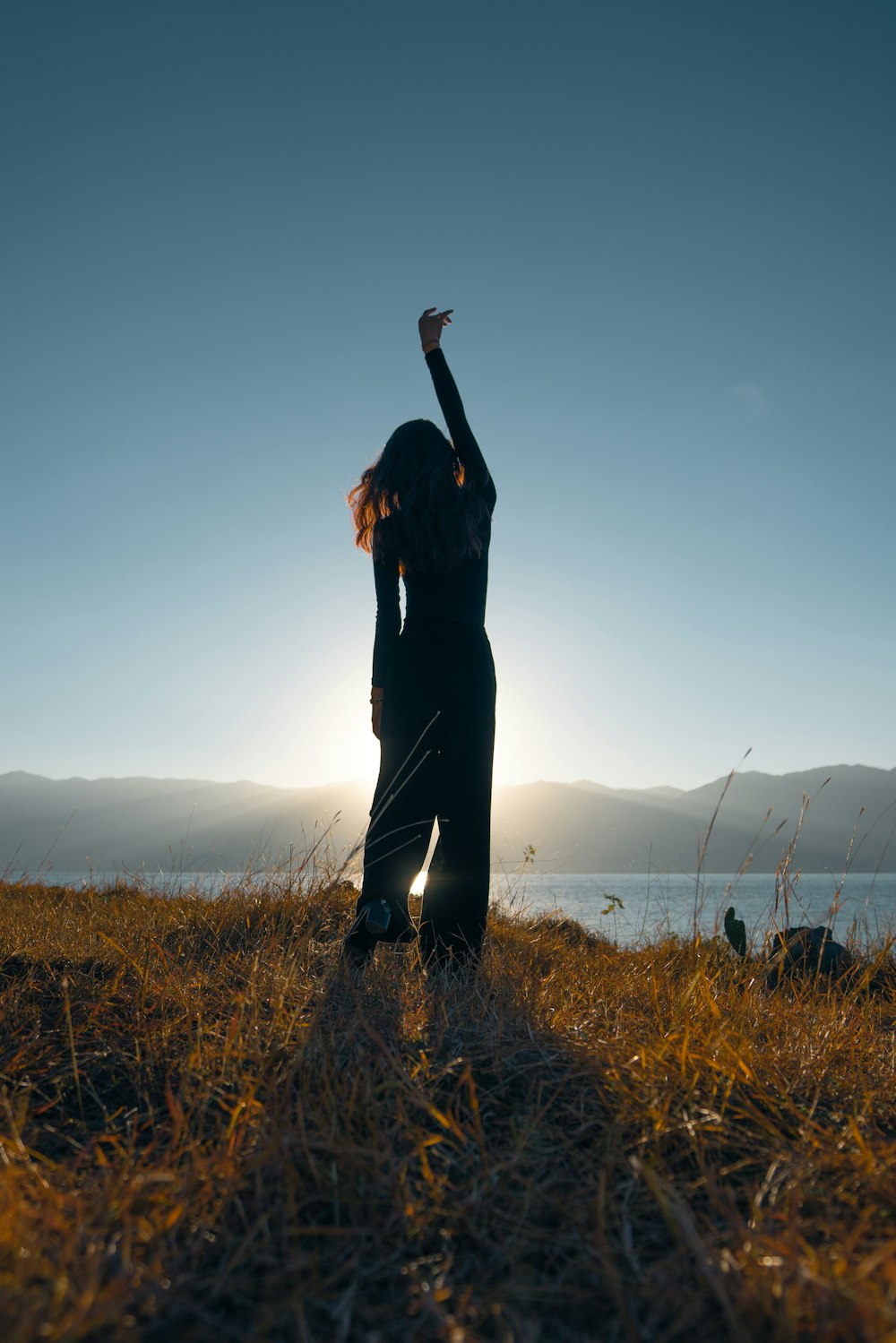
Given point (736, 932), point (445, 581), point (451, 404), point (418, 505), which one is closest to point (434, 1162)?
point (445, 581)

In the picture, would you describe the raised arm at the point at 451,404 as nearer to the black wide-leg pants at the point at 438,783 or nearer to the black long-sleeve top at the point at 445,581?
the black long-sleeve top at the point at 445,581

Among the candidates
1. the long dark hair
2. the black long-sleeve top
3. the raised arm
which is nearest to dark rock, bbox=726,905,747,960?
the black long-sleeve top

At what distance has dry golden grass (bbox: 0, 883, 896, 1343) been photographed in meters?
1.06

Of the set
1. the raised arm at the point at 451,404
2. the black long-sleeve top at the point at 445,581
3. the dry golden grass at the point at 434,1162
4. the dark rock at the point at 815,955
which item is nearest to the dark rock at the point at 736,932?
the dark rock at the point at 815,955

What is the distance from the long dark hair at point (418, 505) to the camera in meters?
3.23

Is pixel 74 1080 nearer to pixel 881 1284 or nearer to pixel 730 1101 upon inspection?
pixel 730 1101

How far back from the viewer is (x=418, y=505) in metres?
3.26

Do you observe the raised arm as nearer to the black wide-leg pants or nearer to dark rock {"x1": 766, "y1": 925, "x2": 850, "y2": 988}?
the black wide-leg pants

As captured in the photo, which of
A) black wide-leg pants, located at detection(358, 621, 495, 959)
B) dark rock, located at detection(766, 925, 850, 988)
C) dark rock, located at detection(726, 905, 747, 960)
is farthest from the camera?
dark rock, located at detection(726, 905, 747, 960)

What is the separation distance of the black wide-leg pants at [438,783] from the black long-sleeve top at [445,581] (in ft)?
0.26

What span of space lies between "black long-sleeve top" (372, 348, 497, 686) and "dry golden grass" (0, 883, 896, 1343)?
1.49 m

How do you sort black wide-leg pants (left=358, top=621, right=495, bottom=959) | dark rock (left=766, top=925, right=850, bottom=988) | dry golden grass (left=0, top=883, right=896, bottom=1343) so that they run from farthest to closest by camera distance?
dark rock (left=766, top=925, right=850, bottom=988) < black wide-leg pants (left=358, top=621, right=495, bottom=959) < dry golden grass (left=0, top=883, right=896, bottom=1343)

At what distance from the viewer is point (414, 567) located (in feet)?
10.9

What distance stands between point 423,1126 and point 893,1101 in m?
1.18
